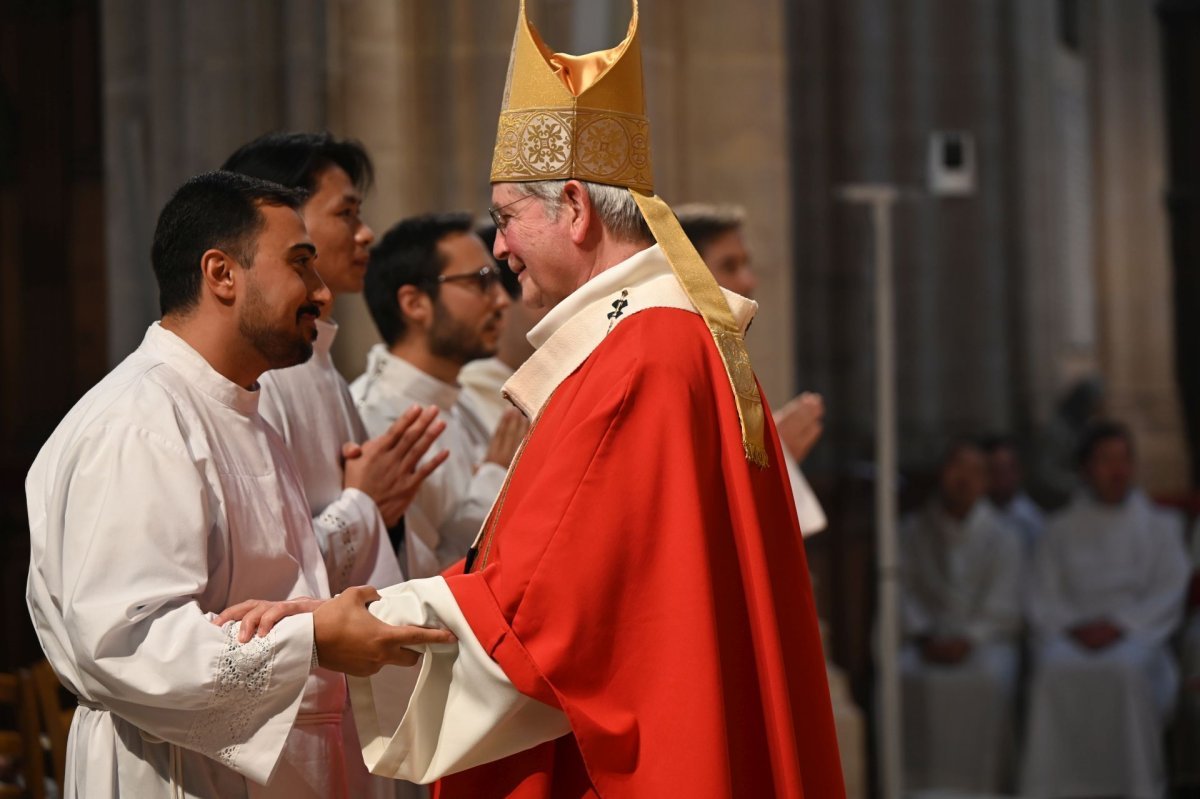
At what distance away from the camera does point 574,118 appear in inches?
111

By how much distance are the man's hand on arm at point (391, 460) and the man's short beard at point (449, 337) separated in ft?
2.58

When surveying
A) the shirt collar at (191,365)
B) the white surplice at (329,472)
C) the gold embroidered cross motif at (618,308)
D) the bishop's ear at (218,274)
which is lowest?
the white surplice at (329,472)

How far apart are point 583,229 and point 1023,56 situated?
27.1 ft

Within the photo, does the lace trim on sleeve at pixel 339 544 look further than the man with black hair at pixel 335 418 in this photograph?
No

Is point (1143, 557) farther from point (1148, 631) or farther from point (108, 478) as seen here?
point (108, 478)

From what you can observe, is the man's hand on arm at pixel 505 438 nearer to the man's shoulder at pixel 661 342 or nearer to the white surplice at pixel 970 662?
the man's shoulder at pixel 661 342

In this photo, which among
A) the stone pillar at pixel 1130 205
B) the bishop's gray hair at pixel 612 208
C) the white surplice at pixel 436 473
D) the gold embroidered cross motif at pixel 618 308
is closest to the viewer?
the gold embroidered cross motif at pixel 618 308

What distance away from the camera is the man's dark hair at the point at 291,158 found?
349 centimetres

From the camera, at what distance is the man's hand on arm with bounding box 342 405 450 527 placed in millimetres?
3377

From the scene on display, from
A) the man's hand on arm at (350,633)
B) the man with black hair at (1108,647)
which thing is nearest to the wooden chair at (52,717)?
the man's hand on arm at (350,633)

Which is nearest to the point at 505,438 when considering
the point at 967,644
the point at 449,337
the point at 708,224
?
the point at 449,337

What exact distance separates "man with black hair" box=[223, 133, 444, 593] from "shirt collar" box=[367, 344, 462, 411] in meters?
0.48

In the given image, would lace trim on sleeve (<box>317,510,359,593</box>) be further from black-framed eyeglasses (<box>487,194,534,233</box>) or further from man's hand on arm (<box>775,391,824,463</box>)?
man's hand on arm (<box>775,391,824,463</box>)

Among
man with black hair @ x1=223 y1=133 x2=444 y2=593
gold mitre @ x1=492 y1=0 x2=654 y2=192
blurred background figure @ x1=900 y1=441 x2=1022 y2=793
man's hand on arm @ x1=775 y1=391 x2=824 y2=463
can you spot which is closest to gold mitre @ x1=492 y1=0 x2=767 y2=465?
gold mitre @ x1=492 y1=0 x2=654 y2=192
